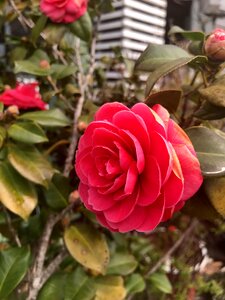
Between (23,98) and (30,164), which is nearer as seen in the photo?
(30,164)

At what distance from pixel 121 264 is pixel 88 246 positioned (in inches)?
7.9

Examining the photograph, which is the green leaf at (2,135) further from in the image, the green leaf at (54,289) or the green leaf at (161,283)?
the green leaf at (161,283)

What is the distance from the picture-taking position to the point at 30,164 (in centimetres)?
99

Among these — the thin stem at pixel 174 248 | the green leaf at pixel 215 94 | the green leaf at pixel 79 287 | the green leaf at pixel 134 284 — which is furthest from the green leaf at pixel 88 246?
the green leaf at pixel 215 94

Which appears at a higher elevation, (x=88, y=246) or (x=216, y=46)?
(x=216, y=46)

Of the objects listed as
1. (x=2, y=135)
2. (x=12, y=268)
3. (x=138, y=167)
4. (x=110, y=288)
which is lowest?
(x=110, y=288)

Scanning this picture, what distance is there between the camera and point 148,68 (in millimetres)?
828

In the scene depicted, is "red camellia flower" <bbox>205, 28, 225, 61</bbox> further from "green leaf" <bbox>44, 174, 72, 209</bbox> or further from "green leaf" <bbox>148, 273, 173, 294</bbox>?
"green leaf" <bbox>148, 273, 173, 294</bbox>

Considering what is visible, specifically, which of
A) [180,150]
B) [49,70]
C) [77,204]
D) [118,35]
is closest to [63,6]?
[49,70]

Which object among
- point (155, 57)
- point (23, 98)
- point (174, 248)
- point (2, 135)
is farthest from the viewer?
point (174, 248)

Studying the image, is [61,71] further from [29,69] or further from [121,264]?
[121,264]

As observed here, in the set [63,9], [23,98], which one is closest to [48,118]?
[23,98]

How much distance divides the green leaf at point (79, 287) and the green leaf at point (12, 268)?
4.8 inches

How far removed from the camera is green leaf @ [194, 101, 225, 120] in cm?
71
